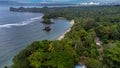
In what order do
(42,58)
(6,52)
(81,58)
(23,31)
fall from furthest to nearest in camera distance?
(23,31) < (6,52) < (81,58) < (42,58)

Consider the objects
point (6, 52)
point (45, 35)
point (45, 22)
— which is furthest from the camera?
point (45, 22)

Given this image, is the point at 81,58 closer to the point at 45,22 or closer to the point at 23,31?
the point at 23,31

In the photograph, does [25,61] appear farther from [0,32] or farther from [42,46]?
[0,32]

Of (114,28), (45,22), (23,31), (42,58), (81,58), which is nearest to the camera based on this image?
(42,58)

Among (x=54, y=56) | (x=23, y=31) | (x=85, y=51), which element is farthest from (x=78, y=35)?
(x=23, y=31)

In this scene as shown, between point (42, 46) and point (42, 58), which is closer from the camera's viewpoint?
point (42, 58)

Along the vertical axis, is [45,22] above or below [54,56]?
below

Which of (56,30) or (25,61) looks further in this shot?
(56,30)

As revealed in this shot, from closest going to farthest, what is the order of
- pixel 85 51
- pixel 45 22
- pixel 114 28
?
1. pixel 85 51
2. pixel 114 28
3. pixel 45 22

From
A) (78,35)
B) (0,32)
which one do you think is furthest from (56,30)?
(78,35)
